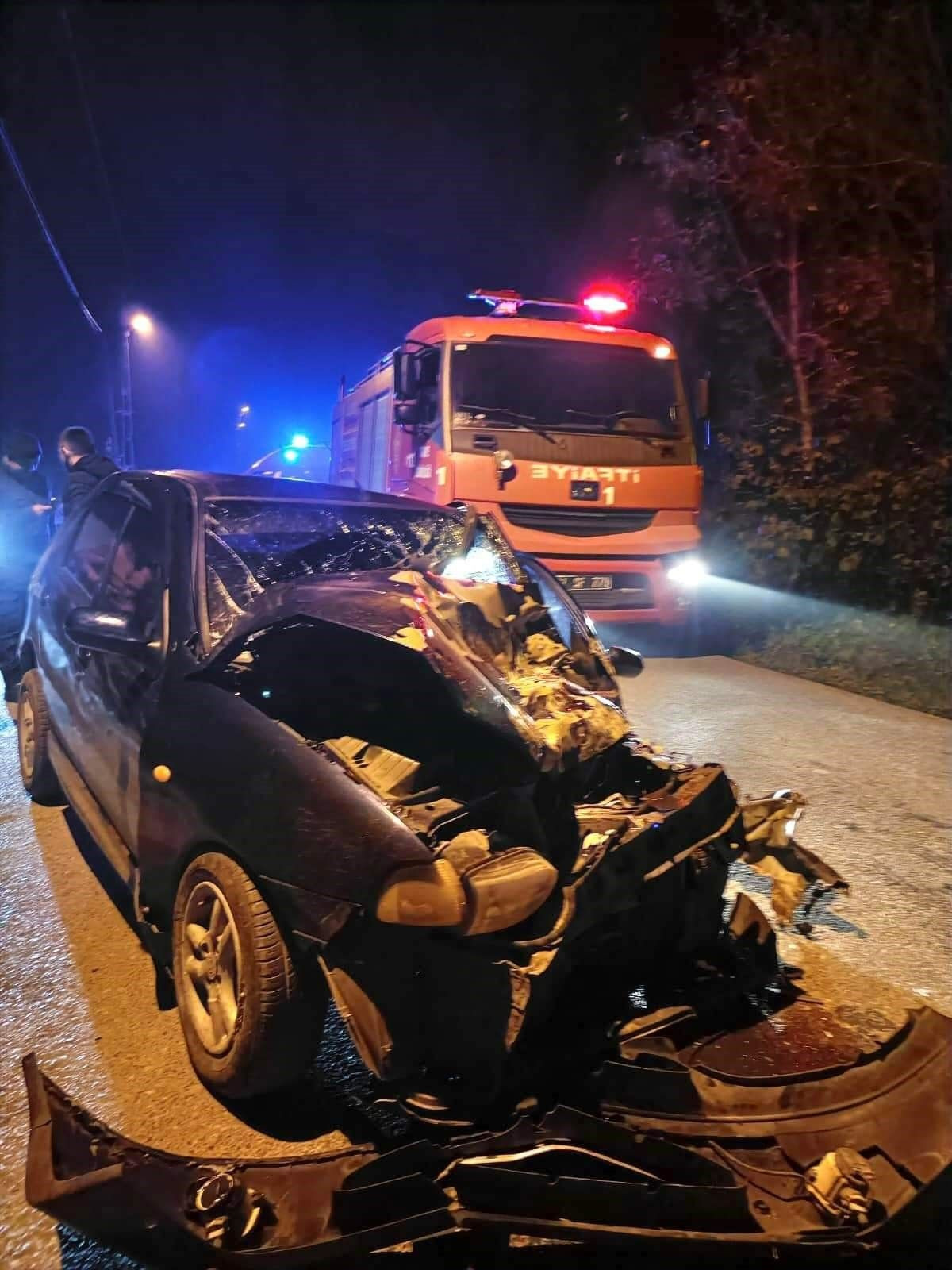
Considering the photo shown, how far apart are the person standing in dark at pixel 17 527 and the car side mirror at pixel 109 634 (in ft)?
10.7

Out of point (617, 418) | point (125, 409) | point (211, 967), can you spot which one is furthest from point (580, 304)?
point (125, 409)

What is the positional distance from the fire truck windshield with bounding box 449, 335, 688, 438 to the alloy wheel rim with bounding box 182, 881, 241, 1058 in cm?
539

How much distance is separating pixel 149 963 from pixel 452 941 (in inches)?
64.0

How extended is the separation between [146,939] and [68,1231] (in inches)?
32.1

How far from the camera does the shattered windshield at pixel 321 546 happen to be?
3.02 m

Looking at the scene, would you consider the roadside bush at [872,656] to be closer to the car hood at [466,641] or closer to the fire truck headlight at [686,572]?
the fire truck headlight at [686,572]

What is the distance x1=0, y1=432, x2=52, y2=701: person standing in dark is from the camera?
19.9 ft

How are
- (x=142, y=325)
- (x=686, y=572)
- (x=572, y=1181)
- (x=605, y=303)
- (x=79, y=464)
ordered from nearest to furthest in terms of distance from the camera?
(x=572, y=1181)
(x=79, y=464)
(x=686, y=572)
(x=605, y=303)
(x=142, y=325)

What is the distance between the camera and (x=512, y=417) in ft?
23.9

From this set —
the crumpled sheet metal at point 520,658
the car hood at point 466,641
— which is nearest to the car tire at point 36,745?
the car hood at point 466,641

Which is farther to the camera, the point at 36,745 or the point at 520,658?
the point at 36,745

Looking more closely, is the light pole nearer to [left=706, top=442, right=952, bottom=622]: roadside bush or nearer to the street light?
the street light

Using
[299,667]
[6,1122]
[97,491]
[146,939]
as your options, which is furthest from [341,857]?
[97,491]

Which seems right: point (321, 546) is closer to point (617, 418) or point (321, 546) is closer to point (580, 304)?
point (617, 418)
